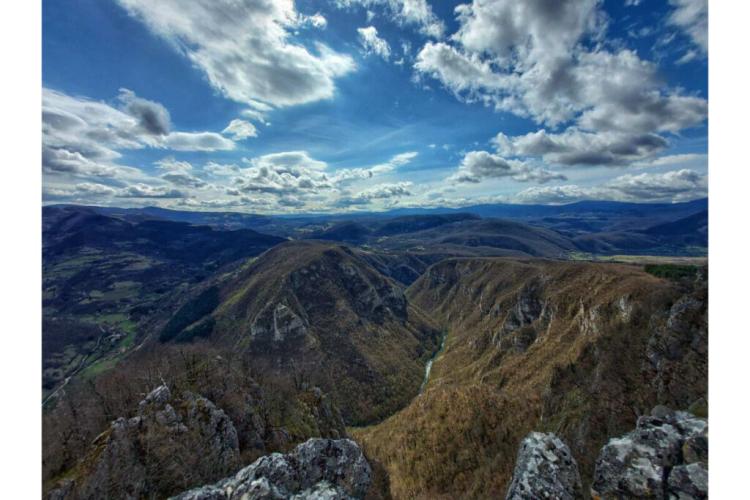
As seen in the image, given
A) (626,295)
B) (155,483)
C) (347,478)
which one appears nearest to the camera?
(155,483)

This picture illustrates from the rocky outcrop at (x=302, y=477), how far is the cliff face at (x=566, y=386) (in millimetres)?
19658

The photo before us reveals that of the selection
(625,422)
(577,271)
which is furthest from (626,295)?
(577,271)

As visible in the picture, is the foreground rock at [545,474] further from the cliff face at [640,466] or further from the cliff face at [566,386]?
the cliff face at [566,386]

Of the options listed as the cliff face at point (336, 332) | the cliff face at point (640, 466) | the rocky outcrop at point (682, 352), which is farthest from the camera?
the cliff face at point (336, 332)

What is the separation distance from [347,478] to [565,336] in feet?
244

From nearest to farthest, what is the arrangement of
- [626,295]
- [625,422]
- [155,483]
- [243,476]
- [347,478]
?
[243,476] < [155,483] < [347,478] < [625,422] < [626,295]

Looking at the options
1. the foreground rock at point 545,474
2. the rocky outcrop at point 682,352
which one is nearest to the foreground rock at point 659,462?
the foreground rock at point 545,474

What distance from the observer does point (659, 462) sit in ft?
46.8

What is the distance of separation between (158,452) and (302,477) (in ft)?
39.3

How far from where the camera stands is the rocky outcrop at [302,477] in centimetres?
1772

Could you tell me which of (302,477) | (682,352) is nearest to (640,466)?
(302,477)

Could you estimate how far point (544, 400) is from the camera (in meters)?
55.4
